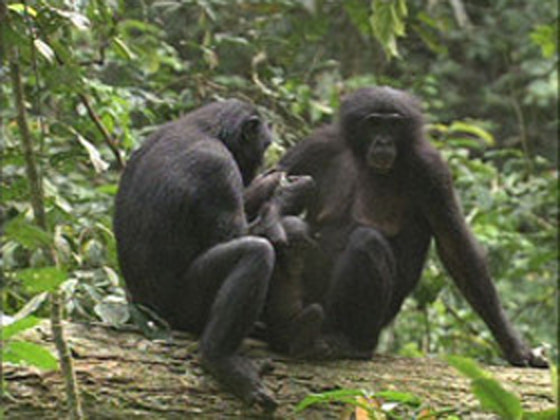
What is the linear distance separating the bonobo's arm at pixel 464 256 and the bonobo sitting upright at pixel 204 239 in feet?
4.25

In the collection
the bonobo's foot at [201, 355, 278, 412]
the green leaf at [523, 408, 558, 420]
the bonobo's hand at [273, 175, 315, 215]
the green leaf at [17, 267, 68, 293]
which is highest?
the green leaf at [17, 267, 68, 293]

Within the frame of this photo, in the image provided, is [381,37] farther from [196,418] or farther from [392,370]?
[196,418]

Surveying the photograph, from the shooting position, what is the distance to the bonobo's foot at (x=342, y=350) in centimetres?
557

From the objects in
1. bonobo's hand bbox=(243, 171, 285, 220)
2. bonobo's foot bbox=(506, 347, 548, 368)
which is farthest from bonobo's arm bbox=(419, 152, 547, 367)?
bonobo's hand bbox=(243, 171, 285, 220)

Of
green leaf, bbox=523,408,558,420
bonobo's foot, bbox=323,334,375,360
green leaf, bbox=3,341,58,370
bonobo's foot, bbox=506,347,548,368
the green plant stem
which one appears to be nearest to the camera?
green leaf, bbox=523,408,558,420

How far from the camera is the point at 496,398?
260 centimetres

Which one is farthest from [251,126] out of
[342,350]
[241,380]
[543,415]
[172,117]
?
[543,415]

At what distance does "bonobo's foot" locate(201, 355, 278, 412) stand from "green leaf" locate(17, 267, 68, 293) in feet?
5.86

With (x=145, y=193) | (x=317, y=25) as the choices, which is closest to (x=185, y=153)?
(x=145, y=193)

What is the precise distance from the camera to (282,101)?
760 cm

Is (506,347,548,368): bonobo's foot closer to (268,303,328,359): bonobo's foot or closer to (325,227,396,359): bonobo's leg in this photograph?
(325,227,396,359): bonobo's leg

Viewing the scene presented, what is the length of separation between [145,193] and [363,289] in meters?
1.65

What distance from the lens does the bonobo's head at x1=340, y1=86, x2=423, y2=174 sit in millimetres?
6377

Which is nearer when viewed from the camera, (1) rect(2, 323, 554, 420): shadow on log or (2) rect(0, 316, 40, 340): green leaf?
(2) rect(0, 316, 40, 340): green leaf
